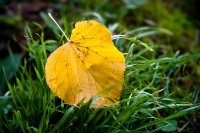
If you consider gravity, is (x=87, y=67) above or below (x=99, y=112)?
above

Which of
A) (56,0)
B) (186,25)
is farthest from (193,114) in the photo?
(56,0)

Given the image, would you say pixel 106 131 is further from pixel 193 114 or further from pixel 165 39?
pixel 165 39

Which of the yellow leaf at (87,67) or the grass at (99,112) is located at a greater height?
the yellow leaf at (87,67)

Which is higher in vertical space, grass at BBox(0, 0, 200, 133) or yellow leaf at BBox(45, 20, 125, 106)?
yellow leaf at BBox(45, 20, 125, 106)

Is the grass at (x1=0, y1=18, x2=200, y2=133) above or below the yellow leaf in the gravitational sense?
below

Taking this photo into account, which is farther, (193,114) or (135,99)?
(193,114)

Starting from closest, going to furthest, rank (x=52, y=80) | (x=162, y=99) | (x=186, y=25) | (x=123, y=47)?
(x=52, y=80) < (x=162, y=99) < (x=123, y=47) < (x=186, y=25)

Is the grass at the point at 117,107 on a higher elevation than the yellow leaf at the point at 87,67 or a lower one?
lower

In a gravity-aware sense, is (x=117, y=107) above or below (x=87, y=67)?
below
